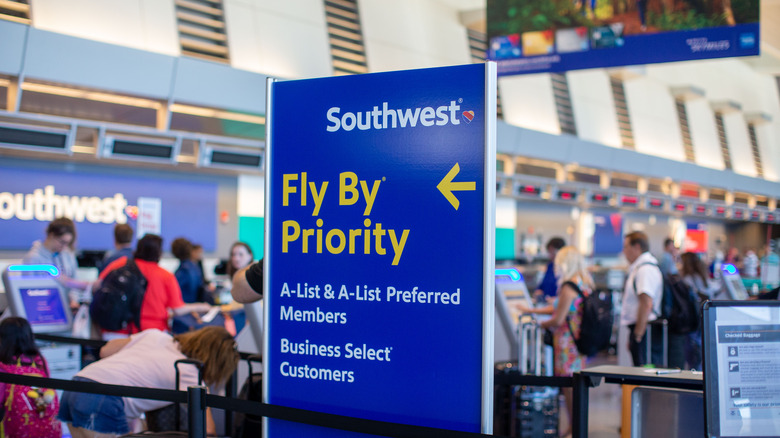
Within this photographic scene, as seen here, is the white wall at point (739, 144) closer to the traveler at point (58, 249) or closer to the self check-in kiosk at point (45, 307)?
the traveler at point (58, 249)

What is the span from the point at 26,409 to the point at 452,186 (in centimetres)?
278

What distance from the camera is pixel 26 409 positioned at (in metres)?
3.84

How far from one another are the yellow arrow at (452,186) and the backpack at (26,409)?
260cm

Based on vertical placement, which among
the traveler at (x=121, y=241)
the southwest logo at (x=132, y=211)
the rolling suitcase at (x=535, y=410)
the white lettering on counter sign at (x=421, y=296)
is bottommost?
the rolling suitcase at (x=535, y=410)

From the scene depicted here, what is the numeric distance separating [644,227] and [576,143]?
20.1 ft

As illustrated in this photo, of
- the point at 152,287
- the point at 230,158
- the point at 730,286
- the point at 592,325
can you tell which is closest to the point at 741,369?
the point at 592,325

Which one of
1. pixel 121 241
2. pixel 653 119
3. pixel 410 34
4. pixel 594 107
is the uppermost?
pixel 410 34

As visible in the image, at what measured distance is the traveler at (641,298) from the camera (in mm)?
5805

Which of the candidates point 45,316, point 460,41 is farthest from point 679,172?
point 45,316

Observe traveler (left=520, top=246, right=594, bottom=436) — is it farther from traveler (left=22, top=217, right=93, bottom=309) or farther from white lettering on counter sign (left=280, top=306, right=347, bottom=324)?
traveler (left=22, top=217, right=93, bottom=309)

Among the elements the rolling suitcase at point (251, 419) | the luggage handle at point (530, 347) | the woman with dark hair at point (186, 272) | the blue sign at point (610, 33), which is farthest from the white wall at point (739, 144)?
the rolling suitcase at point (251, 419)

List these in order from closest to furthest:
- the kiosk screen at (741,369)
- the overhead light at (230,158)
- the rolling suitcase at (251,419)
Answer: the kiosk screen at (741,369) < the rolling suitcase at (251,419) < the overhead light at (230,158)

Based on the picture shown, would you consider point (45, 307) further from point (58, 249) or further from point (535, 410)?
point (535, 410)

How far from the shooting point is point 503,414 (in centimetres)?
557
